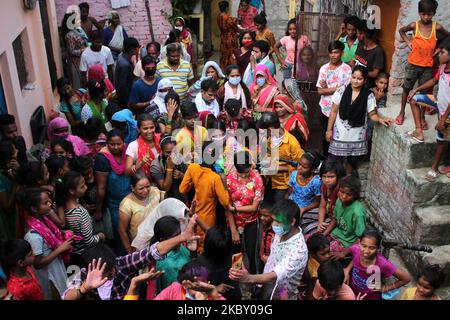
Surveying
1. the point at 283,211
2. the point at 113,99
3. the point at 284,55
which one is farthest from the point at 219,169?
the point at 284,55

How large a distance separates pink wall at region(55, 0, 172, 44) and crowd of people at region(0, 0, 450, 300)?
145 inches

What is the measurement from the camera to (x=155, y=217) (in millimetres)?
4652

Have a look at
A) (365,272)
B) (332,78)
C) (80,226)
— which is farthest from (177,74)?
(365,272)

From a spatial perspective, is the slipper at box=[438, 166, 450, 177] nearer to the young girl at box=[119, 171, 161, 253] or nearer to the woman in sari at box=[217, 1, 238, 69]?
the young girl at box=[119, 171, 161, 253]

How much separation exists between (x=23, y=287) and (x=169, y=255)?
1.10 metres

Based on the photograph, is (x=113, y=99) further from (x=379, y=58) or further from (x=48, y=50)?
(x=379, y=58)

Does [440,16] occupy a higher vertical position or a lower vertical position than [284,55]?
higher

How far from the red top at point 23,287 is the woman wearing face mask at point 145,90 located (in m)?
3.63

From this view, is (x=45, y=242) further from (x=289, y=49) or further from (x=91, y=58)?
(x=289, y=49)

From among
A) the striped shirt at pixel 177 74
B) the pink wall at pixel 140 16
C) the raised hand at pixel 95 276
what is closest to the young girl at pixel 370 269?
the raised hand at pixel 95 276

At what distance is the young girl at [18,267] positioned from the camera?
379cm

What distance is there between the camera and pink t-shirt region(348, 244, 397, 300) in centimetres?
422

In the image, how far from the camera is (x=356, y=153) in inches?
255

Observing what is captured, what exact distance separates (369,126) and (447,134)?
59.0 inches
